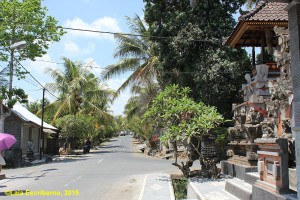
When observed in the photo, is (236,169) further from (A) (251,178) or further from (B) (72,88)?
Result: (B) (72,88)

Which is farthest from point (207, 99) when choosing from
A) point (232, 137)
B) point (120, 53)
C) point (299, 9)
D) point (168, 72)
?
point (299, 9)

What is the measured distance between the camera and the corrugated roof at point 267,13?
38.5 feet

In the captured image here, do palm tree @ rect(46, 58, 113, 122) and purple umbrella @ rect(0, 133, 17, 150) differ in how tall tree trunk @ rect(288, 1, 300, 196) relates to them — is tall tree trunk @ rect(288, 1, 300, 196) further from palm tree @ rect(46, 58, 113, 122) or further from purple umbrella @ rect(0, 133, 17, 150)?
palm tree @ rect(46, 58, 113, 122)

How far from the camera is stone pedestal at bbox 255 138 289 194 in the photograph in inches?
235

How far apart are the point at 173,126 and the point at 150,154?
19458mm

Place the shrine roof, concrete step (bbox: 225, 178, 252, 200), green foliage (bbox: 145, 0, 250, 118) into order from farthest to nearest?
green foliage (bbox: 145, 0, 250, 118)
the shrine roof
concrete step (bbox: 225, 178, 252, 200)

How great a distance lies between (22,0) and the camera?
21.1 meters

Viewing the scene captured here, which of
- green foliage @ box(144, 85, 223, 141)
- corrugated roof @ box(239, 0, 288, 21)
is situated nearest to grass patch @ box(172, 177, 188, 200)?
green foliage @ box(144, 85, 223, 141)

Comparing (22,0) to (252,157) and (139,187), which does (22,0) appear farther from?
(252,157)

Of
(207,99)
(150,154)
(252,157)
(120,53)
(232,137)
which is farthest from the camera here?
(150,154)

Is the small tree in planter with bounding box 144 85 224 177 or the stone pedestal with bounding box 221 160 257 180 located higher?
the small tree in planter with bounding box 144 85 224 177

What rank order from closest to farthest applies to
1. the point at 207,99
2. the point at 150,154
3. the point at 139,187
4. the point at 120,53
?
the point at 139,187 → the point at 207,99 → the point at 120,53 → the point at 150,154

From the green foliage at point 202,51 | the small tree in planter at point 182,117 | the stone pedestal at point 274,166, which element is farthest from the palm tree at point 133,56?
the stone pedestal at point 274,166

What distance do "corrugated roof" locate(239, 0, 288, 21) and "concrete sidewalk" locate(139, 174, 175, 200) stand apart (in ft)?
21.2
